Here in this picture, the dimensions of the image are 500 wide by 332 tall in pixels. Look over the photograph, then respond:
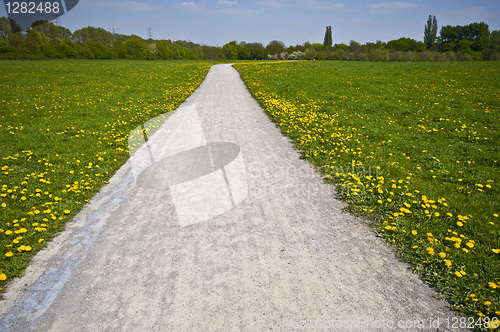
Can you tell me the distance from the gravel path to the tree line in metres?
56.8

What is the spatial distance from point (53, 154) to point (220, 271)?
6485mm

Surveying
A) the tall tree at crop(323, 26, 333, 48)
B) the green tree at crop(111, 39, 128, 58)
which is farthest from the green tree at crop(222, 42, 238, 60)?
the green tree at crop(111, 39, 128, 58)

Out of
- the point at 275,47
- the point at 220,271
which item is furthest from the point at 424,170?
the point at 275,47

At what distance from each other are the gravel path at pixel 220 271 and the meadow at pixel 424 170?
1.24 feet

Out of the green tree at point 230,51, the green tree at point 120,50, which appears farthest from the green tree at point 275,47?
the green tree at point 120,50

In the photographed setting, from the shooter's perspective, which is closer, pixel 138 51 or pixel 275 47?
pixel 138 51

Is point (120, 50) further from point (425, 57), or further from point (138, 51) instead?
point (425, 57)

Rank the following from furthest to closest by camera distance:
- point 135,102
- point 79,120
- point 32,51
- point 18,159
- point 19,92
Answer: point 32,51 < point 19,92 < point 135,102 < point 79,120 < point 18,159

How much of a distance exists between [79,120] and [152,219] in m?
8.37

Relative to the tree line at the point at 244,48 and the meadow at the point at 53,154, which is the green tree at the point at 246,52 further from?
the meadow at the point at 53,154

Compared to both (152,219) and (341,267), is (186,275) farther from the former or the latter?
(341,267)

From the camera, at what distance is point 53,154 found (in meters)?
6.88

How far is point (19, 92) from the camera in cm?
1592

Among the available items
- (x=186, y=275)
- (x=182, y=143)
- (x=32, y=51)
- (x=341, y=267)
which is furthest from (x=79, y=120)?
(x=32, y=51)
